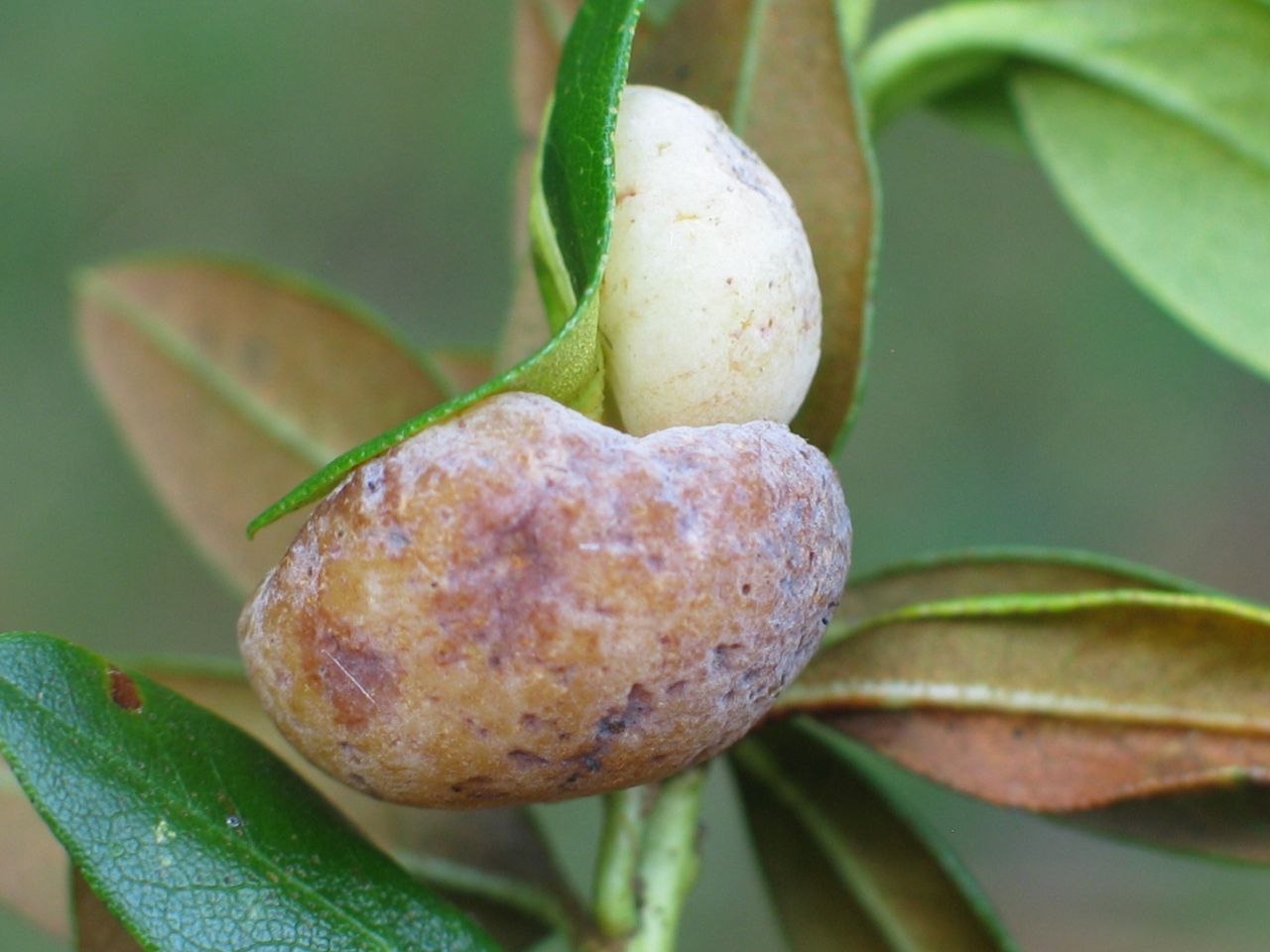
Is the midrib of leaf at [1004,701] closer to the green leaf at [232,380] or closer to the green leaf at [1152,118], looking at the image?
the green leaf at [1152,118]

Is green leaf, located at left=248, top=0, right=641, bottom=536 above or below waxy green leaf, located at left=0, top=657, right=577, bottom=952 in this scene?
above

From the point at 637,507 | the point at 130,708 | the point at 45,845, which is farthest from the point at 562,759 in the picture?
the point at 45,845

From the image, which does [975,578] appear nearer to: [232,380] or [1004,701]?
[1004,701]

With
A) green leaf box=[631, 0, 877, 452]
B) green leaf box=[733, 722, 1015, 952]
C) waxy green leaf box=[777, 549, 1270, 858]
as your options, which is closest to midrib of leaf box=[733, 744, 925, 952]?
green leaf box=[733, 722, 1015, 952]

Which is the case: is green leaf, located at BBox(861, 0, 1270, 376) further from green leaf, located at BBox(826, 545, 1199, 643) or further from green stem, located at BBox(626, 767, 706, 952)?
green stem, located at BBox(626, 767, 706, 952)

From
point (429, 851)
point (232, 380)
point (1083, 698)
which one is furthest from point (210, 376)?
point (1083, 698)
